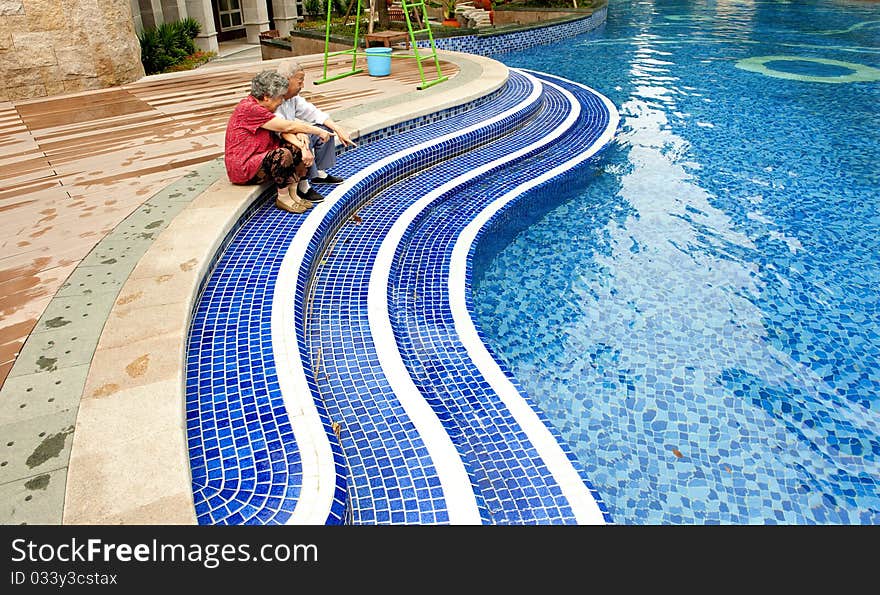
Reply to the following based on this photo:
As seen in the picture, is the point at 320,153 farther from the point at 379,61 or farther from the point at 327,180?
the point at 379,61

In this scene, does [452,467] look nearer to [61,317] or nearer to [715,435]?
[715,435]

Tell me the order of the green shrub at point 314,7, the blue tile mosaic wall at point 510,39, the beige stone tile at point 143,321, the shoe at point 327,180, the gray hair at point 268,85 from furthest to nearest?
the green shrub at point 314,7, the blue tile mosaic wall at point 510,39, the shoe at point 327,180, the gray hair at point 268,85, the beige stone tile at point 143,321

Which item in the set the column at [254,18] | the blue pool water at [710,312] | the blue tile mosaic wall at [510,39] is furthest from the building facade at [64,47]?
the column at [254,18]

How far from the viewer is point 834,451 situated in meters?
3.05

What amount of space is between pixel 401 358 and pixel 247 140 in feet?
7.15

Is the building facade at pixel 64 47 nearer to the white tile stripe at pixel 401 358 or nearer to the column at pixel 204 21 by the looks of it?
the white tile stripe at pixel 401 358

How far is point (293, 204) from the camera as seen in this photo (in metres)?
4.62

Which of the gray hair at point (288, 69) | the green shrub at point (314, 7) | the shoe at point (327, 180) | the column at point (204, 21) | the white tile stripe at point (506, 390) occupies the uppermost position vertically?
the green shrub at point (314, 7)

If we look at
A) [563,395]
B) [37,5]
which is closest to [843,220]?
[563,395]

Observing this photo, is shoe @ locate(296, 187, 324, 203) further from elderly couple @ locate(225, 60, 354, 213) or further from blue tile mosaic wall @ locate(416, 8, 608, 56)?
blue tile mosaic wall @ locate(416, 8, 608, 56)

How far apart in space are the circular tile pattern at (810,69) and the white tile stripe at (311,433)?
444 inches

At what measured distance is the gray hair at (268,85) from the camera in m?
4.17

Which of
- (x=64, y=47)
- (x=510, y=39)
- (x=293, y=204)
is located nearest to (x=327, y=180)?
(x=293, y=204)

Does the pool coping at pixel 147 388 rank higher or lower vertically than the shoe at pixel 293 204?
lower
